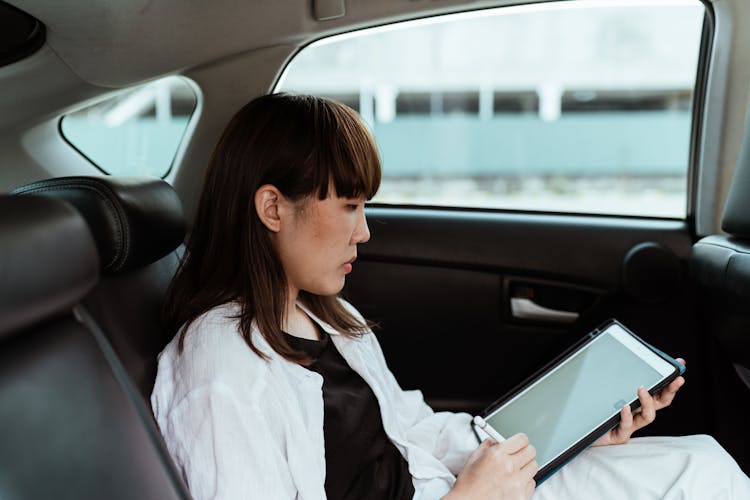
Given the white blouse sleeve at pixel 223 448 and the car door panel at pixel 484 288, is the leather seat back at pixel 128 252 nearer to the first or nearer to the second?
the white blouse sleeve at pixel 223 448

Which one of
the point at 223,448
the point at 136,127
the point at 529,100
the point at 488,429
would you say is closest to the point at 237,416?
the point at 223,448

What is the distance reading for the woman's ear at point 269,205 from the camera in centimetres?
112

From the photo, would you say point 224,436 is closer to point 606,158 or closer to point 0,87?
point 0,87

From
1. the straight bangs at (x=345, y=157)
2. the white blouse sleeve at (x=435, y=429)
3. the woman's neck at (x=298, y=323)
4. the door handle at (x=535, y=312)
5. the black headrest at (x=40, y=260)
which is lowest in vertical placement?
the door handle at (x=535, y=312)

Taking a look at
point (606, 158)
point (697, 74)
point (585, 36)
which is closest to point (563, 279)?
point (697, 74)

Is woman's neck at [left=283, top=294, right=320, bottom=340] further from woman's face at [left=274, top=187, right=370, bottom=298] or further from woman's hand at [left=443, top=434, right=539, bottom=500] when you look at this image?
woman's hand at [left=443, top=434, right=539, bottom=500]

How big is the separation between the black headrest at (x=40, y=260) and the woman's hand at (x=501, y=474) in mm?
619

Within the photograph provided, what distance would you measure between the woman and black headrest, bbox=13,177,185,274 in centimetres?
8

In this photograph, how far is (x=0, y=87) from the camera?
5.22ft

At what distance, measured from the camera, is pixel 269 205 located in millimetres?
1134

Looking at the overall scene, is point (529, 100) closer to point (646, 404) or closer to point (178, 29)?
point (178, 29)

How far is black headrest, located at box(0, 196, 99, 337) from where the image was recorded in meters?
0.69

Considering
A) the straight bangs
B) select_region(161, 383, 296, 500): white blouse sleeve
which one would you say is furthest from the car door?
select_region(161, 383, 296, 500): white blouse sleeve

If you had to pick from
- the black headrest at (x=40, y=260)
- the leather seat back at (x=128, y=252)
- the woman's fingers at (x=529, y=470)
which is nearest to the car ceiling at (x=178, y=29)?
the leather seat back at (x=128, y=252)
